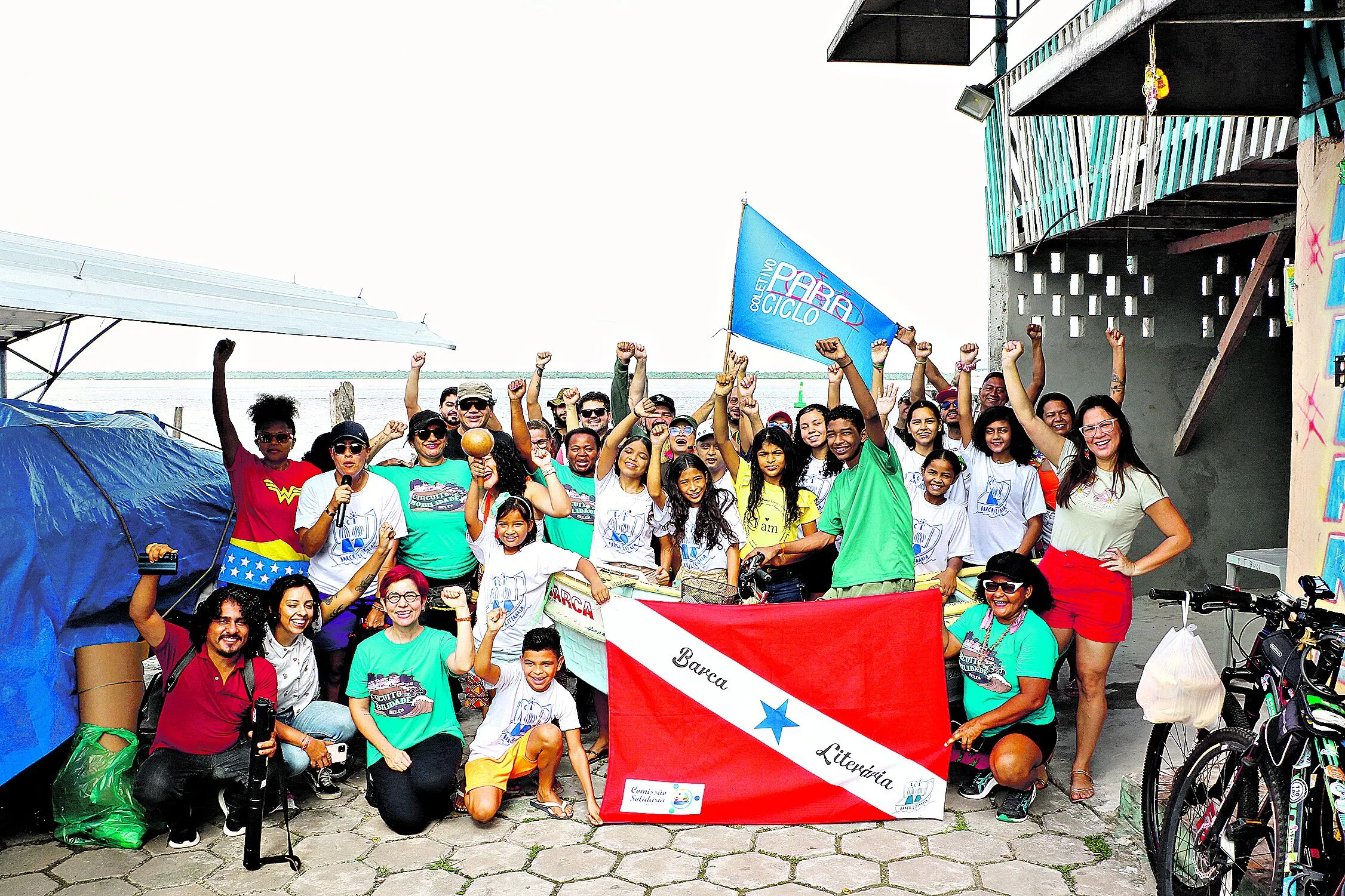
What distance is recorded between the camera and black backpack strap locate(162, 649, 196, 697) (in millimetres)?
4871

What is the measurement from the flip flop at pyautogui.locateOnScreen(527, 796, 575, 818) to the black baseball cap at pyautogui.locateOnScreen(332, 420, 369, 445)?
2.03m

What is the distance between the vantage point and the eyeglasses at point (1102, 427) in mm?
4699

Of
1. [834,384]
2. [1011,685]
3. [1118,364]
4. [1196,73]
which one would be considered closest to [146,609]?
[834,384]

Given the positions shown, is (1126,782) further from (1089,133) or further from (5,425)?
(5,425)

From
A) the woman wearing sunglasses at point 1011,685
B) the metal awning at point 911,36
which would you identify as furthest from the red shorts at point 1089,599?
the metal awning at point 911,36

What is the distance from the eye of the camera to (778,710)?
184 inches

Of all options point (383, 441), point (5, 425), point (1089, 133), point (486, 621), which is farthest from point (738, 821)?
point (1089, 133)

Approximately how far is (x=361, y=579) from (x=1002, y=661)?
10.4 ft

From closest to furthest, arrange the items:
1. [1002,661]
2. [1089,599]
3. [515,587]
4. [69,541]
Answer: [1002,661] < [1089,599] < [69,541] < [515,587]

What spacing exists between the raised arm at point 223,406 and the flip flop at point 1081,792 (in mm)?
4633

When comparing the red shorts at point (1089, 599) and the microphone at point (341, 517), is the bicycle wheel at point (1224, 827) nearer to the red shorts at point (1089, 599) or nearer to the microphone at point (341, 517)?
the red shorts at point (1089, 599)

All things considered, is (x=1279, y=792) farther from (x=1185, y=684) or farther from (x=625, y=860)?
(x=625, y=860)

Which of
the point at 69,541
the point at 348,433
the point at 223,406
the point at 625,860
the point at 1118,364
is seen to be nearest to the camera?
the point at 625,860

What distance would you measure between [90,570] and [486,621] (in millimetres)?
1917
